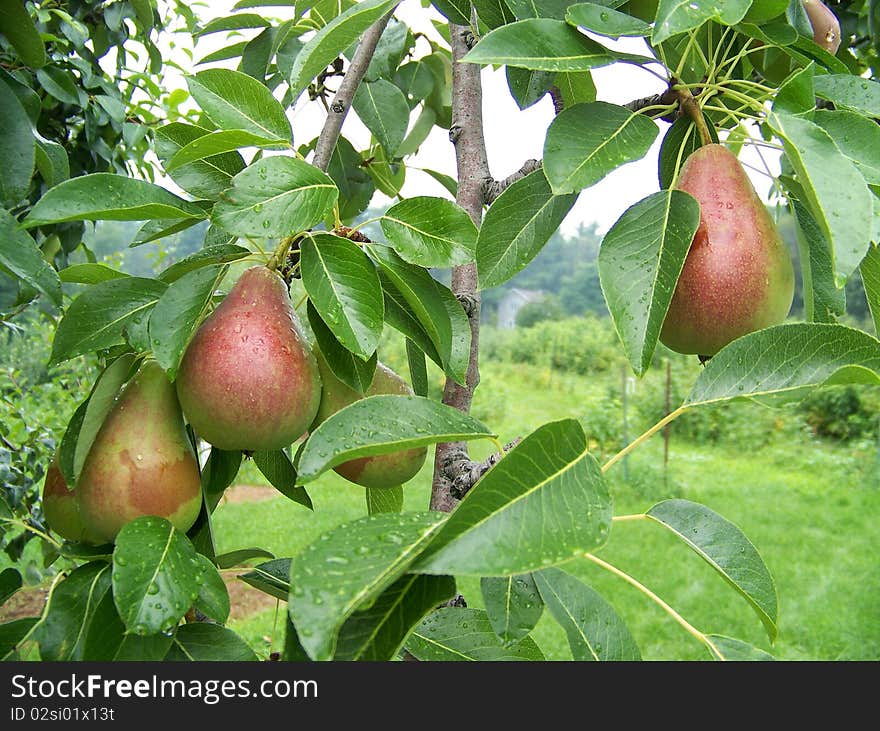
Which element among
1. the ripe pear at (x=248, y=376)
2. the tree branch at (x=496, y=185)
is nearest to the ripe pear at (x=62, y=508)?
the ripe pear at (x=248, y=376)

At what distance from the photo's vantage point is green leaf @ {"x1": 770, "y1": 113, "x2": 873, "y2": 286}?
51 cm

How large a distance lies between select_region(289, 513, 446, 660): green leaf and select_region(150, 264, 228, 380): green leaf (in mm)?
214

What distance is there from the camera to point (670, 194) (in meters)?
0.65

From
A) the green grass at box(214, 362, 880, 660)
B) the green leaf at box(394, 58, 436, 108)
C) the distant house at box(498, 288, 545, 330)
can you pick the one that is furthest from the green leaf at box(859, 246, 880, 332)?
the distant house at box(498, 288, 545, 330)

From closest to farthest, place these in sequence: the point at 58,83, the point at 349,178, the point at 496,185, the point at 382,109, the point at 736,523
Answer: the point at 496,185
the point at 382,109
the point at 349,178
the point at 58,83
the point at 736,523

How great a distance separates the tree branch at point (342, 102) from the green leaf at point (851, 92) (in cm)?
40

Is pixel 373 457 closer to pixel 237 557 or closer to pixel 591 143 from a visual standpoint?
pixel 237 557

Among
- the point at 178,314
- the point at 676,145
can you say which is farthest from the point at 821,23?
the point at 178,314

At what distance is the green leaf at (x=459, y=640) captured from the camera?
0.70 m

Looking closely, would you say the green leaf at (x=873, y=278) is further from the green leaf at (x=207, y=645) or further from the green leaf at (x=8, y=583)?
the green leaf at (x=8, y=583)

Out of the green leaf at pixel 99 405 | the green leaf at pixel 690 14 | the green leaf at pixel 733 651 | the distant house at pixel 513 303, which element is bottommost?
the distant house at pixel 513 303

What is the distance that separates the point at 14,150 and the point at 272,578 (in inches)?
19.5

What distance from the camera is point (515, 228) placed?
27.4 inches
